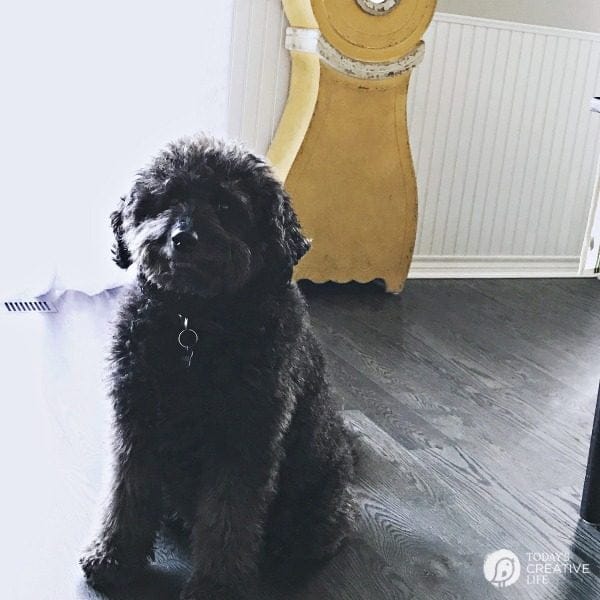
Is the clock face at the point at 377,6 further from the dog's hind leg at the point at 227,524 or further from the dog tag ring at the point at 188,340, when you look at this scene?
the dog's hind leg at the point at 227,524

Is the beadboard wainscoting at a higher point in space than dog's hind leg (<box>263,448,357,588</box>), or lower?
higher

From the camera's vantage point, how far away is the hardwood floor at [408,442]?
177 cm

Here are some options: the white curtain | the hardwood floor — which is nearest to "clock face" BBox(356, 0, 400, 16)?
the white curtain

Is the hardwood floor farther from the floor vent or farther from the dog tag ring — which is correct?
the dog tag ring

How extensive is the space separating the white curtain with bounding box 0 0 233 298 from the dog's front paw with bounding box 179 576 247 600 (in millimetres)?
1678

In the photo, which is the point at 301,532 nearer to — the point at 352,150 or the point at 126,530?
the point at 126,530

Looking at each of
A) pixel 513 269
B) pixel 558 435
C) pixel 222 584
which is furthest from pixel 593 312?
pixel 222 584

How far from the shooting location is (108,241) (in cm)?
308

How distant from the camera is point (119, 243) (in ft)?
5.43

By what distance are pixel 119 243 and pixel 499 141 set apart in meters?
2.66

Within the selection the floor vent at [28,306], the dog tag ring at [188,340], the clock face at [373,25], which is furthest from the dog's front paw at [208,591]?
the clock face at [373,25]

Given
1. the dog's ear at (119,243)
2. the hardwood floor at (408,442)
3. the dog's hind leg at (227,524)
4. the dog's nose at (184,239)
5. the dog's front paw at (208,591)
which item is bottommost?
the hardwood floor at (408,442)

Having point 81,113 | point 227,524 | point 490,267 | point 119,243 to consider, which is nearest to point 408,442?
point 227,524

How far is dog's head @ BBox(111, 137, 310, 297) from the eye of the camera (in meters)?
1.48
